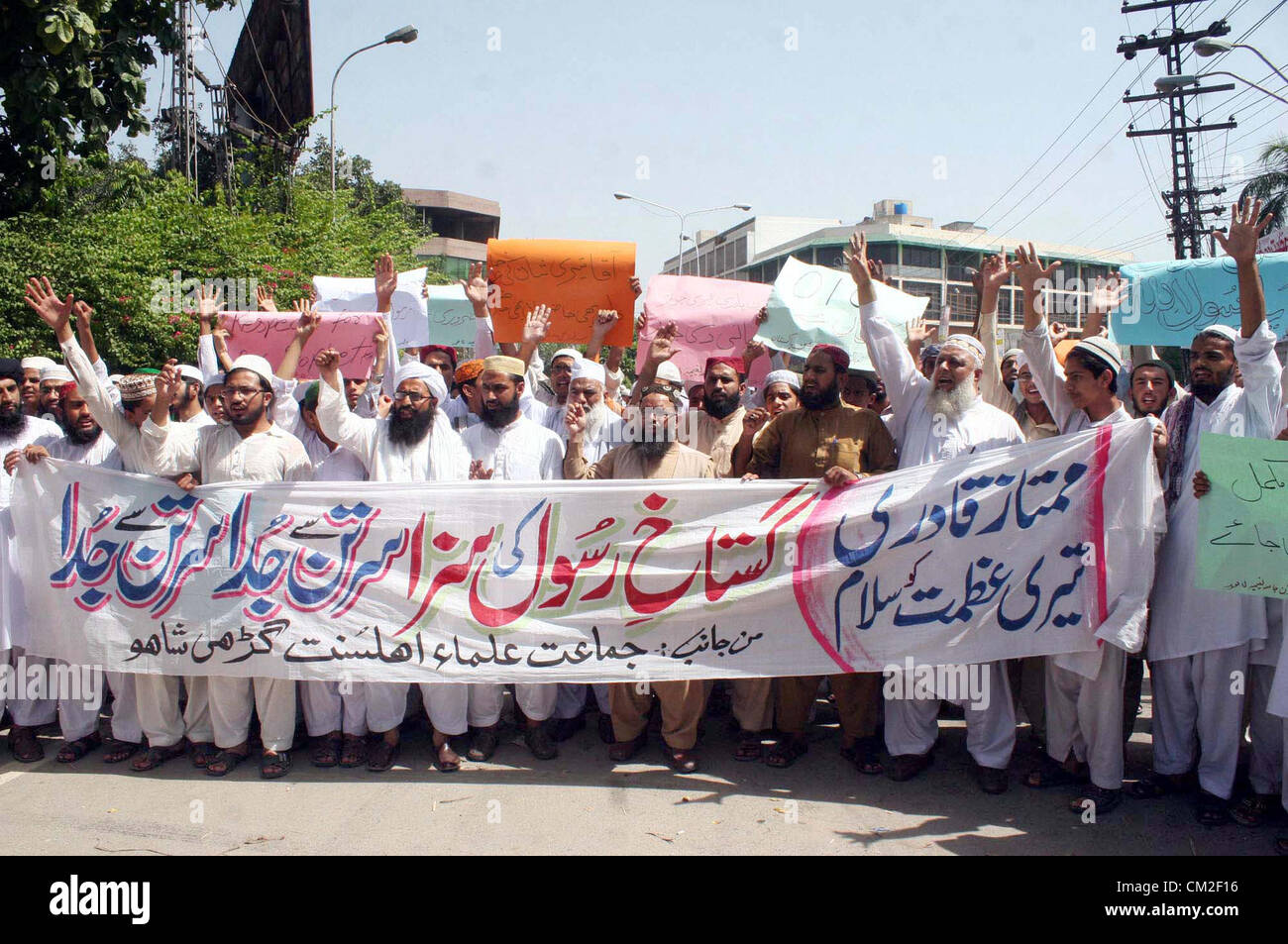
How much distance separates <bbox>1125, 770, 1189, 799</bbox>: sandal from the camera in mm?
4207

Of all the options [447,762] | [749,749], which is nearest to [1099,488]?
[749,749]

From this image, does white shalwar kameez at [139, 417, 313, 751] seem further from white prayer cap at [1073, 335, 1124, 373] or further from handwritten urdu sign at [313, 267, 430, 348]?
white prayer cap at [1073, 335, 1124, 373]

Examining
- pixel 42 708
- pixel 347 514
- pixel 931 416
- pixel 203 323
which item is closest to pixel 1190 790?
pixel 931 416

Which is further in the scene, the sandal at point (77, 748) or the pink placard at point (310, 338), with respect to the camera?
the pink placard at point (310, 338)

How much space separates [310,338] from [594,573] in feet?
8.87

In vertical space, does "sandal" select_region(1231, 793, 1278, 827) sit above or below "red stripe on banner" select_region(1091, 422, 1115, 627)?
below

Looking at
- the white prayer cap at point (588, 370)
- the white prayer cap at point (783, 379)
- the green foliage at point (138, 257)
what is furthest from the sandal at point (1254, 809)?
the green foliage at point (138, 257)

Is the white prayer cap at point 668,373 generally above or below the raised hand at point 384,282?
below

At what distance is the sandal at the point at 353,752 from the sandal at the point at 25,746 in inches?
59.3

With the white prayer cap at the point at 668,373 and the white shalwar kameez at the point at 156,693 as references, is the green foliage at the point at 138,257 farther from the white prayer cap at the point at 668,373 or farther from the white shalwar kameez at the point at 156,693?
the white prayer cap at the point at 668,373

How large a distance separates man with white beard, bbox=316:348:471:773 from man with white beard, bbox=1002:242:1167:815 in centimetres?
259

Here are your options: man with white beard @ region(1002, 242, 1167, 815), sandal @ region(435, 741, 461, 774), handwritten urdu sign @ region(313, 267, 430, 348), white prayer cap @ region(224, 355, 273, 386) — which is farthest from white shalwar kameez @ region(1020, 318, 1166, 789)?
handwritten urdu sign @ region(313, 267, 430, 348)

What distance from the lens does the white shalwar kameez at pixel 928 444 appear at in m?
4.35

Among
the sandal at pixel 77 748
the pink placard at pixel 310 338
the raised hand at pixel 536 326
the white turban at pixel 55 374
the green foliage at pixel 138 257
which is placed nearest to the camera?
the sandal at pixel 77 748
